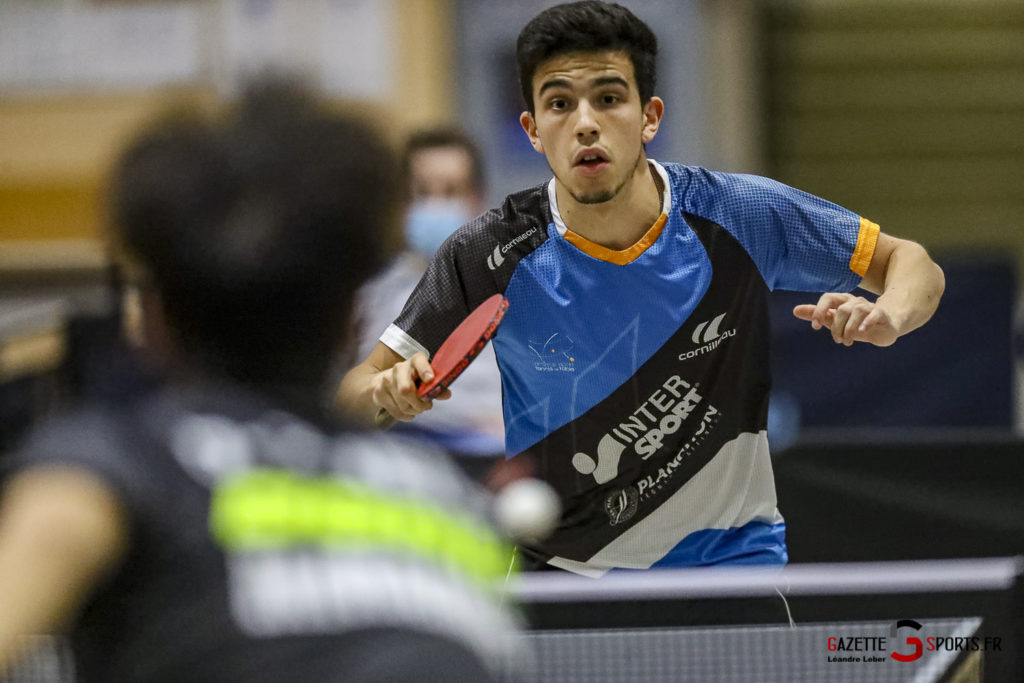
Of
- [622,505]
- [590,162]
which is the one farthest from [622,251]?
[622,505]

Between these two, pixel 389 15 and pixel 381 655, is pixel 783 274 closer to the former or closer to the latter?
pixel 381 655

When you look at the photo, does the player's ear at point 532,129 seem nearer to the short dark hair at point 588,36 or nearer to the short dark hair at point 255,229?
the short dark hair at point 588,36

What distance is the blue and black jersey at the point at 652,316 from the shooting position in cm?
282

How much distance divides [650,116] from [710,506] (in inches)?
33.9

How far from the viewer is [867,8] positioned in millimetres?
11000

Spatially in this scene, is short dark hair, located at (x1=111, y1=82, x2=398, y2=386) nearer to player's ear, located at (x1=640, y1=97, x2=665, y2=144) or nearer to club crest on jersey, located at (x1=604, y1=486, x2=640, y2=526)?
→ player's ear, located at (x1=640, y1=97, x2=665, y2=144)

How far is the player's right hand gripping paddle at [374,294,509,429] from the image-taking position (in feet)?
8.15

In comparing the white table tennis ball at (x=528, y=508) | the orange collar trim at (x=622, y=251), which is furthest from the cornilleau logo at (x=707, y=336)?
the white table tennis ball at (x=528, y=508)

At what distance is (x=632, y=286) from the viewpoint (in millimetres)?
2830

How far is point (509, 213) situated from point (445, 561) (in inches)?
59.2

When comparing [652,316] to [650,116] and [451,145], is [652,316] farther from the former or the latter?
[451,145]

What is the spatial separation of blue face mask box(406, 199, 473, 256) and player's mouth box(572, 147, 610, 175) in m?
0.87
